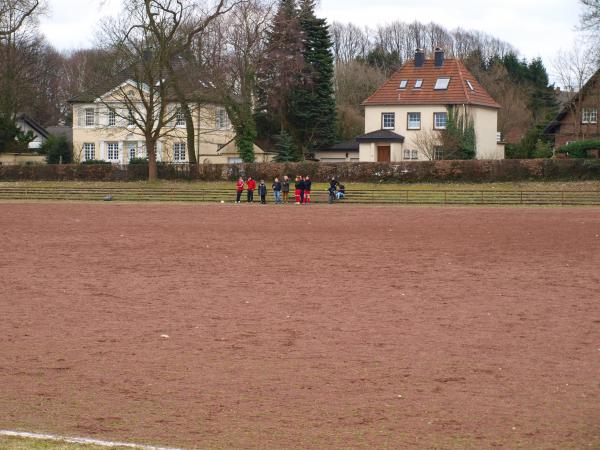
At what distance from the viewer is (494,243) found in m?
27.8

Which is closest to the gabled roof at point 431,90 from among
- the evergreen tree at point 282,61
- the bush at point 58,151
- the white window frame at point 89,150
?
the evergreen tree at point 282,61

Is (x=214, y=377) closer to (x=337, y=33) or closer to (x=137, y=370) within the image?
(x=137, y=370)

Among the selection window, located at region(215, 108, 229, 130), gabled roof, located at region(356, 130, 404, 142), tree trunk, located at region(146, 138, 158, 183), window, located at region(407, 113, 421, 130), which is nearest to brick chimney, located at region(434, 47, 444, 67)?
window, located at region(407, 113, 421, 130)

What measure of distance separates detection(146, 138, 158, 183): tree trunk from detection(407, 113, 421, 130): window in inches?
830

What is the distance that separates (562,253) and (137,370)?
1618cm

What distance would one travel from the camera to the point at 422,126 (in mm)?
72125

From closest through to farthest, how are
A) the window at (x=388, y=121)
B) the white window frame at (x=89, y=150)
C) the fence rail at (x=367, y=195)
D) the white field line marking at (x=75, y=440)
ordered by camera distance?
the white field line marking at (x=75, y=440), the fence rail at (x=367, y=195), the window at (x=388, y=121), the white window frame at (x=89, y=150)

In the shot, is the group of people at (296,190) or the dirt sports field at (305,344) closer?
the dirt sports field at (305,344)

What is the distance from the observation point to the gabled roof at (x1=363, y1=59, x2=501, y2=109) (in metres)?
71.6

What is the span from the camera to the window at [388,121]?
242 ft

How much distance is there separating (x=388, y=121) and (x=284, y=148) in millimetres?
9014

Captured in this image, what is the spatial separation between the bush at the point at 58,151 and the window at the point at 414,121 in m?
27.9

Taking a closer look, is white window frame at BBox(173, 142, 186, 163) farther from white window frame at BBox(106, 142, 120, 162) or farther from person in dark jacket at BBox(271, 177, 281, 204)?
person in dark jacket at BBox(271, 177, 281, 204)

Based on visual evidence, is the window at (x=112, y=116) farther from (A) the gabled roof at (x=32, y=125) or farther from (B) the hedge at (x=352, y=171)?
(A) the gabled roof at (x=32, y=125)
